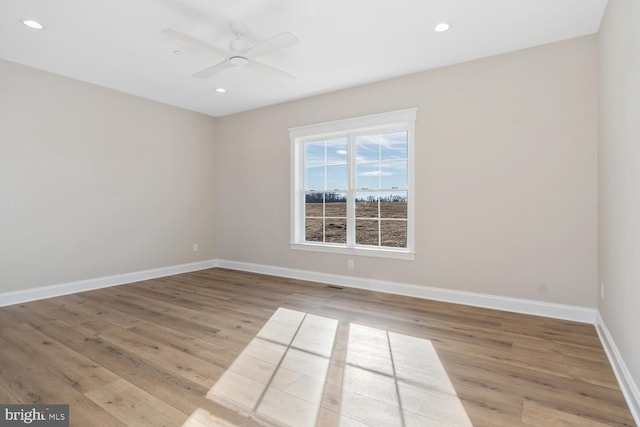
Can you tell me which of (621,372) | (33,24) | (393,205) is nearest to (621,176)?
(621,372)

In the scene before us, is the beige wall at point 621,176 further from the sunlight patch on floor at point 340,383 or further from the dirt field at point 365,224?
the dirt field at point 365,224

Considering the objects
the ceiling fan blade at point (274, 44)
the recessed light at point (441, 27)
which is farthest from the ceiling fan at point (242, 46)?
the recessed light at point (441, 27)

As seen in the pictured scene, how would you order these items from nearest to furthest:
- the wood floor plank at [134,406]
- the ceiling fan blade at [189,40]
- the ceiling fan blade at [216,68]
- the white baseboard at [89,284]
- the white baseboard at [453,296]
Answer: the wood floor plank at [134,406] < the ceiling fan blade at [189,40] < the ceiling fan blade at [216,68] < the white baseboard at [453,296] < the white baseboard at [89,284]

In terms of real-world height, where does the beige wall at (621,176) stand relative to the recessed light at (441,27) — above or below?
below

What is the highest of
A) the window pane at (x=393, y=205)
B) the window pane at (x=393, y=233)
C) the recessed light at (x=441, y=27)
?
the recessed light at (x=441, y=27)

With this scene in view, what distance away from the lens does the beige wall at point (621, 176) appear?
189 cm

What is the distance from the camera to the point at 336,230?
197 inches

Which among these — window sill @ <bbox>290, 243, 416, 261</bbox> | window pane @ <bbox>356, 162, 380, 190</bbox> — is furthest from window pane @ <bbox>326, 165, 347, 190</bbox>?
window sill @ <bbox>290, 243, 416, 261</bbox>

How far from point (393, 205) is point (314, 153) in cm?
156

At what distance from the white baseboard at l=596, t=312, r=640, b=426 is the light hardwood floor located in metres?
0.05

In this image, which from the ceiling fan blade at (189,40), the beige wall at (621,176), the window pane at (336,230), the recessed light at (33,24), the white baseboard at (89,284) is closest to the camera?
the beige wall at (621,176)

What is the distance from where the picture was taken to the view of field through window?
4445 millimetres

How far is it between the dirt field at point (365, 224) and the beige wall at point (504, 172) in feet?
0.96

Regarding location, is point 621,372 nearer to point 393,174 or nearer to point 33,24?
point 393,174
